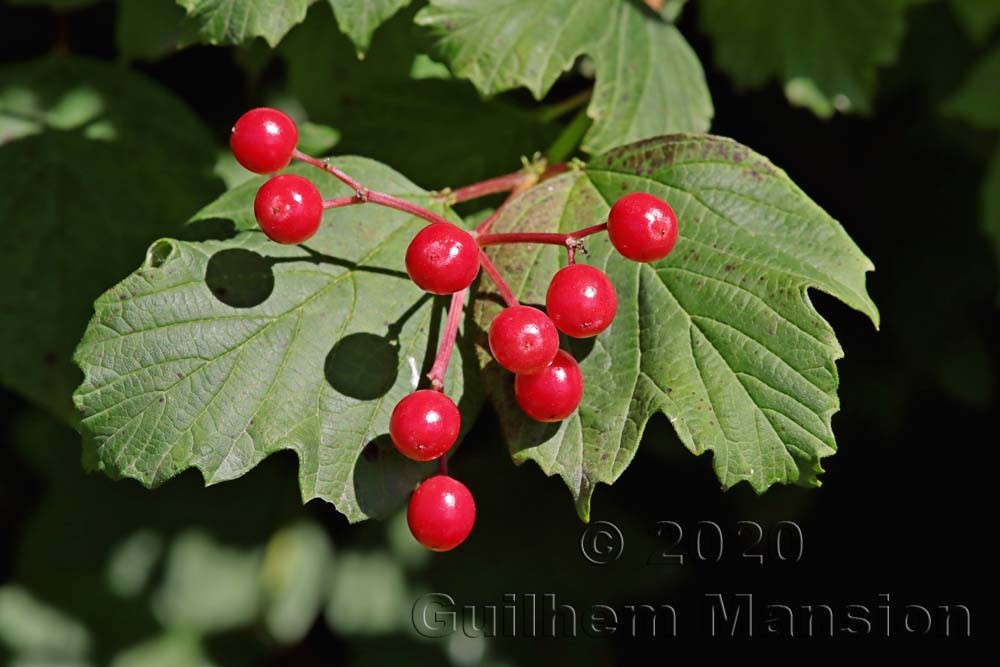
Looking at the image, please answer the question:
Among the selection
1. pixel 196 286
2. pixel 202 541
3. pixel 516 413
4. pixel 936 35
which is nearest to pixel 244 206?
pixel 196 286

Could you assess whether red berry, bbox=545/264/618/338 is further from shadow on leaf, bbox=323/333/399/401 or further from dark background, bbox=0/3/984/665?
dark background, bbox=0/3/984/665

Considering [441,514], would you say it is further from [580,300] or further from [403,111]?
[403,111]

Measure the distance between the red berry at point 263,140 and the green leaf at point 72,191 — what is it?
55 cm

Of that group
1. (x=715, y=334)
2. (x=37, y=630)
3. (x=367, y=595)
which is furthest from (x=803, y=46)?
(x=37, y=630)

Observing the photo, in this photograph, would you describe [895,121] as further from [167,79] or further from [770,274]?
[167,79]

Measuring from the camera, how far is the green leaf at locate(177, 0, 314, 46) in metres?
1.52

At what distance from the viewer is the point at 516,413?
57.2 inches

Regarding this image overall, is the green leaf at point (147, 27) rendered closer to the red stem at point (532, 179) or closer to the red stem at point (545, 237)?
the red stem at point (532, 179)

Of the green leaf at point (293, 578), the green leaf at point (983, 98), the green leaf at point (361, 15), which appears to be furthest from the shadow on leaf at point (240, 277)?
the green leaf at point (983, 98)

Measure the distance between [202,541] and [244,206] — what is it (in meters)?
1.63

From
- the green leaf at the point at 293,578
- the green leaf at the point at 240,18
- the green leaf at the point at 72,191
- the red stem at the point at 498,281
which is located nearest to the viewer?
the red stem at the point at 498,281

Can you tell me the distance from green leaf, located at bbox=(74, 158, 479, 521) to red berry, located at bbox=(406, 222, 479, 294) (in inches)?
8.9

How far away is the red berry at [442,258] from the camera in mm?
1259

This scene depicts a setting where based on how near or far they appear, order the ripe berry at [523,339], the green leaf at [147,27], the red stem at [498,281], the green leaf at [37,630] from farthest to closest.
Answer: the green leaf at [37,630]
the green leaf at [147,27]
the red stem at [498,281]
the ripe berry at [523,339]
